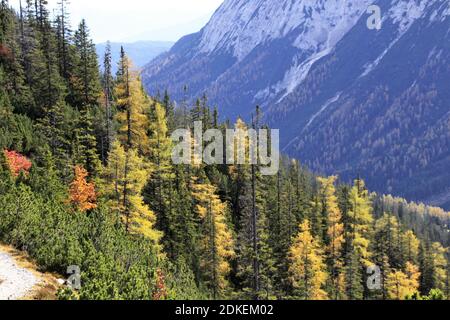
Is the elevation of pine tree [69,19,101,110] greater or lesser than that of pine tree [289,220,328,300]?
greater

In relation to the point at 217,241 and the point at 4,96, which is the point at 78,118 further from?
the point at 217,241

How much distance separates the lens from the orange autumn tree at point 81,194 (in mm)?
36906

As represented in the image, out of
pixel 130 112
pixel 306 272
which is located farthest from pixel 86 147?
pixel 306 272

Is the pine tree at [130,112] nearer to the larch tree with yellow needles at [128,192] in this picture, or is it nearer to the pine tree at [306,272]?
the larch tree with yellow needles at [128,192]

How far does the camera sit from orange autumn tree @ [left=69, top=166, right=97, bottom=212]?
1453 inches

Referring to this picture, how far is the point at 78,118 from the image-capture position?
2143 inches

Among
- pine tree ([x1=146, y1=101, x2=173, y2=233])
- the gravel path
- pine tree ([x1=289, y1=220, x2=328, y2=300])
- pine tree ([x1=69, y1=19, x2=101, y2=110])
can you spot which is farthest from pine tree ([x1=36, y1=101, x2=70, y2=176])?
pine tree ([x1=289, y1=220, x2=328, y2=300])

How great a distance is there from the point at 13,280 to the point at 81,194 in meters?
20.9

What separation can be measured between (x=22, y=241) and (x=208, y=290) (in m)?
26.7

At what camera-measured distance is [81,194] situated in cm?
3831

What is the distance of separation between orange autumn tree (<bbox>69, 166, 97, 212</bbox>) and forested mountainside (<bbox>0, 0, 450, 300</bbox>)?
0.16 metres

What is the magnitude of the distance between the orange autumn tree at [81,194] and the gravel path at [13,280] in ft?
54.8

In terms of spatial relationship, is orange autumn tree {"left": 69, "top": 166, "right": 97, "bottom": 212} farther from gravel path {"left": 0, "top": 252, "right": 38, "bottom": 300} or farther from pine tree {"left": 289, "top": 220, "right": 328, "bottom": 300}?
pine tree {"left": 289, "top": 220, "right": 328, "bottom": 300}

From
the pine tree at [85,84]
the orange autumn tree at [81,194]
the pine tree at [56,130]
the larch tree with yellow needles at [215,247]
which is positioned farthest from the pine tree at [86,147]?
the larch tree with yellow needles at [215,247]
